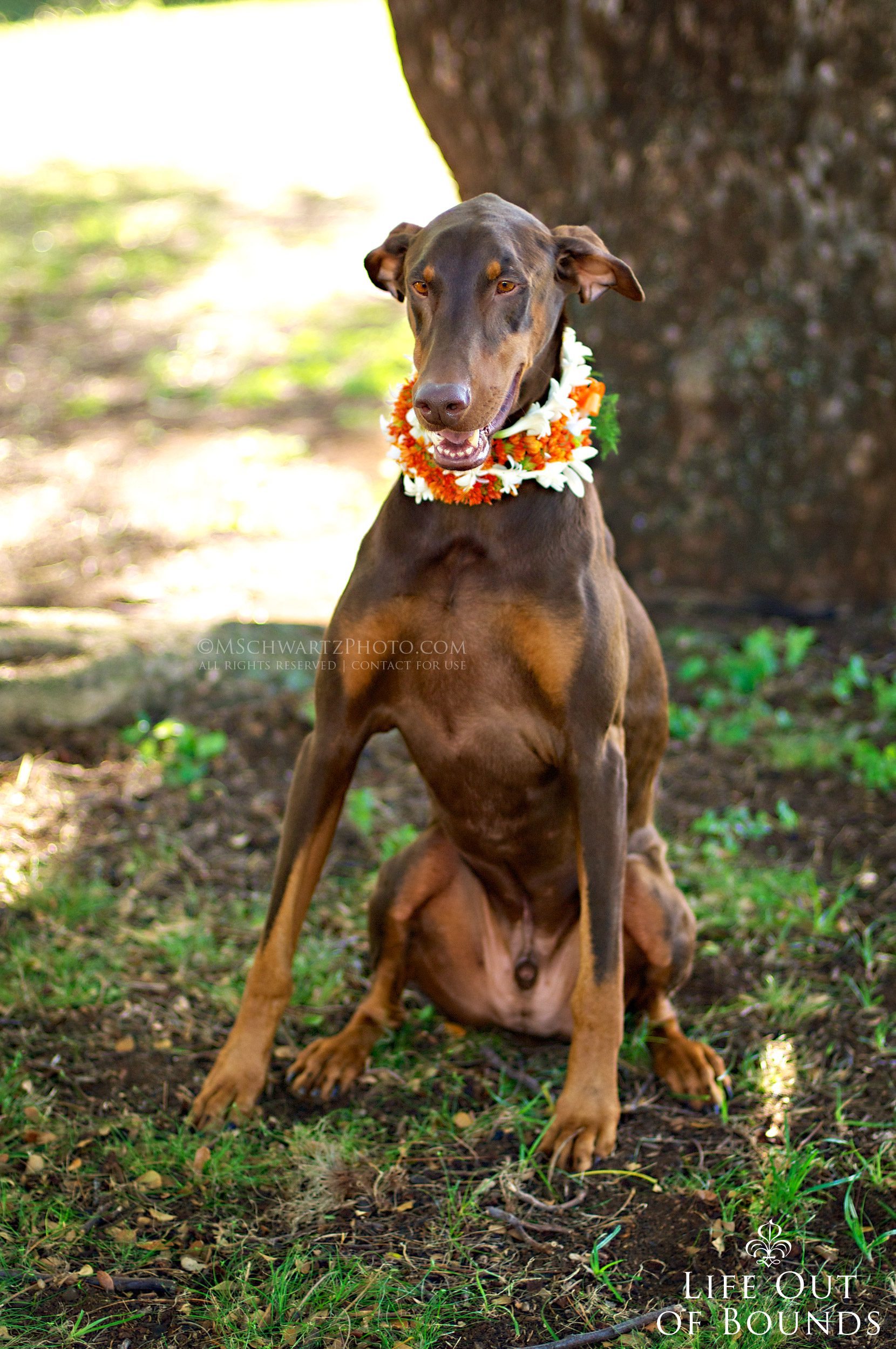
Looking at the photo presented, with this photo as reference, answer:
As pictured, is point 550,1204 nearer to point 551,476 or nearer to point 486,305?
point 551,476

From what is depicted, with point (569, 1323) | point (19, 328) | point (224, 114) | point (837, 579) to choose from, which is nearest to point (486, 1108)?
point (569, 1323)

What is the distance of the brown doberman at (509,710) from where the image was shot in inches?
102

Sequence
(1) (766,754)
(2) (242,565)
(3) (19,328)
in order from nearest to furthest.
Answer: (1) (766,754), (2) (242,565), (3) (19,328)

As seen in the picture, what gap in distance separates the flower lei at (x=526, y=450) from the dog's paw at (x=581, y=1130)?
134 cm

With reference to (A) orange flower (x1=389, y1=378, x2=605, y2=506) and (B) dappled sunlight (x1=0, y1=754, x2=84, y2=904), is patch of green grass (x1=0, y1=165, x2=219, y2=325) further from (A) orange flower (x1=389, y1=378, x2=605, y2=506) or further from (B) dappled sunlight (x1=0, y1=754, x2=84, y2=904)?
(A) orange flower (x1=389, y1=378, x2=605, y2=506)

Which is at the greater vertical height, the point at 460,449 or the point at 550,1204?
the point at 460,449

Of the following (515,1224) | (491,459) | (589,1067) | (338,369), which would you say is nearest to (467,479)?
(491,459)

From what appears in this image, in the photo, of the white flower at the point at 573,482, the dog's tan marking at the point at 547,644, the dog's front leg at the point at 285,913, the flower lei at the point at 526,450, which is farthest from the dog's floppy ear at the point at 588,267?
the dog's front leg at the point at 285,913

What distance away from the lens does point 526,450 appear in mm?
2727

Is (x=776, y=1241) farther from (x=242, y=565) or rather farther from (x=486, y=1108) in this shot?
(x=242, y=565)

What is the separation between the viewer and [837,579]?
5070 mm

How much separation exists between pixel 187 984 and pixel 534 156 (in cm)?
324

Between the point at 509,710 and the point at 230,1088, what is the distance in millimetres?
1068

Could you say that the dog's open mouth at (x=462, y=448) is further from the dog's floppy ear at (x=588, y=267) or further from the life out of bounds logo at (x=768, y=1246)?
the life out of bounds logo at (x=768, y=1246)
